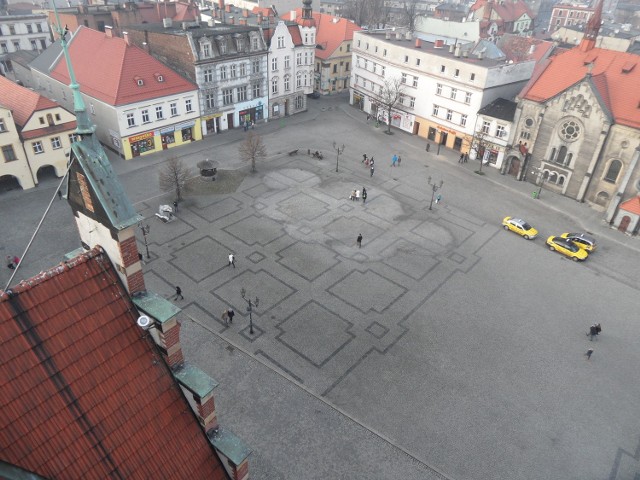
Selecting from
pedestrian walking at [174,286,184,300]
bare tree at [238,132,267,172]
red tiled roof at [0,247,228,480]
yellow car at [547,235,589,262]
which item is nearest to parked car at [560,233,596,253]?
yellow car at [547,235,589,262]

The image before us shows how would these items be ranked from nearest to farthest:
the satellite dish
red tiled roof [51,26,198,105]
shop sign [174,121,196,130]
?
1. the satellite dish
2. red tiled roof [51,26,198,105]
3. shop sign [174,121,196,130]

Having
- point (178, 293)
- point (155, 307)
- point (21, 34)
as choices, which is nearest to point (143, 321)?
point (155, 307)

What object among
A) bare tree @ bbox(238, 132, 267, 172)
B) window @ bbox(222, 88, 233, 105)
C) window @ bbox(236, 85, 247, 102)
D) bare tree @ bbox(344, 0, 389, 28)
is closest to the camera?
bare tree @ bbox(238, 132, 267, 172)

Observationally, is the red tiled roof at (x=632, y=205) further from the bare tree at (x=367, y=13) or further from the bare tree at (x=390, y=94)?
the bare tree at (x=367, y=13)

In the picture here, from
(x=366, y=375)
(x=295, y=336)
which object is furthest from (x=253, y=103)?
(x=366, y=375)

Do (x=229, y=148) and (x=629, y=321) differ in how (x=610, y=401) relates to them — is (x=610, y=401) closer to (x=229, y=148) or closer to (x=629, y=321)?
(x=629, y=321)

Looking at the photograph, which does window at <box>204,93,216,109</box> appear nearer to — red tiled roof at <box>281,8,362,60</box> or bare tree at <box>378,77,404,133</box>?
bare tree at <box>378,77,404,133</box>
